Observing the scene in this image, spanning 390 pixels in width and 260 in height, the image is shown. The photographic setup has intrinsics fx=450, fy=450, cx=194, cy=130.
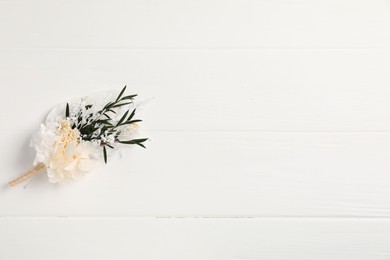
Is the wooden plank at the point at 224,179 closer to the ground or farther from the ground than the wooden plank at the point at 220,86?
closer to the ground

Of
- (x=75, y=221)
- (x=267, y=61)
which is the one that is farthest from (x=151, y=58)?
(x=75, y=221)

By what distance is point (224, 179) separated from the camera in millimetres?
979

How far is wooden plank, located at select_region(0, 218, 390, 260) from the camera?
0.95 meters

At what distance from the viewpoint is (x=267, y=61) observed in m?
1.03

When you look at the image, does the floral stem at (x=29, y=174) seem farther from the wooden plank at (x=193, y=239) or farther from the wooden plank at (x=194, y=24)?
the wooden plank at (x=194, y=24)

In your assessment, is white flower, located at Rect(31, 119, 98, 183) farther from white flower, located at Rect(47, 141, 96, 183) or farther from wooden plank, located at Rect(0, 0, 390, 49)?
wooden plank, located at Rect(0, 0, 390, 49)

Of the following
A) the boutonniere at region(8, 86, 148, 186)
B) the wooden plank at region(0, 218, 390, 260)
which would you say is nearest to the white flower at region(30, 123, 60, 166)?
the boutonniere at region(8, 86, 148, 186)

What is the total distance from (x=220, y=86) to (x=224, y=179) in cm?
21

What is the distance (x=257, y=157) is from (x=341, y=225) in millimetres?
229

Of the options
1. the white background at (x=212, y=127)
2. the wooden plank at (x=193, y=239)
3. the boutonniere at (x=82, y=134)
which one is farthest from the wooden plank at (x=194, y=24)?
the wooden plank at (x=193, y=239)

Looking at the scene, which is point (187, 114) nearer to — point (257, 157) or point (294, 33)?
point (257, 157)

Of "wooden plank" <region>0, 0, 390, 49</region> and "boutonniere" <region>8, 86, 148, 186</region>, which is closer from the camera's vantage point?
"boutonniere" <region>8, 86, 148, 186</region>

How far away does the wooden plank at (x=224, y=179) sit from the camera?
0.96 meters

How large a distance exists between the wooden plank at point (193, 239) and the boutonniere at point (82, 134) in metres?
0.12
